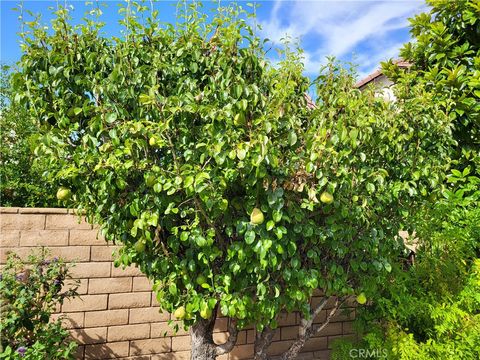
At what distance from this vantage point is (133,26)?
2.88 m

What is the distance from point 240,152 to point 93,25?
1.57m

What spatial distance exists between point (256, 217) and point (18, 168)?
373 centimetres

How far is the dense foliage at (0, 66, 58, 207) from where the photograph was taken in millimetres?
4641

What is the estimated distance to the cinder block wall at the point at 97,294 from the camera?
3.60 metres

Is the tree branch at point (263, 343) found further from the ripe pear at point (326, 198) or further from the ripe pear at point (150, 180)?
the ripe pear at point (150, 180)

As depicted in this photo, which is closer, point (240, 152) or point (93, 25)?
point (240, 152)

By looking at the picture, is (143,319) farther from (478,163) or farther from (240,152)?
(478,163)

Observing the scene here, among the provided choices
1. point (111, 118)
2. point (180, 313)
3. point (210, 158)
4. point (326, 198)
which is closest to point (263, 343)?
point (180, 313)

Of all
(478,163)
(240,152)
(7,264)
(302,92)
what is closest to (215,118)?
(240,152)

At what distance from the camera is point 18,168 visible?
16.1ft

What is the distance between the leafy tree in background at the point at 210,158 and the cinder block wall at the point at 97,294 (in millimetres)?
747

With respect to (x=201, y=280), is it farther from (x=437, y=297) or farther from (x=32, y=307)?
(x=437, y=297)

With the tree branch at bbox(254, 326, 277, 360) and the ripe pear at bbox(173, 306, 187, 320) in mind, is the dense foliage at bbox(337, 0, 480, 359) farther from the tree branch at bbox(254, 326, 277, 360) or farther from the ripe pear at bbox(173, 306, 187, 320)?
the ripe pear at bbox(173, 306, 187, 320)

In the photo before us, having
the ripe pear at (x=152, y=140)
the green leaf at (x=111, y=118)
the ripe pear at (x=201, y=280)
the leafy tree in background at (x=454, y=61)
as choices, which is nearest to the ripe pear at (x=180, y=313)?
the ripe pear at (x=201, y=280)
